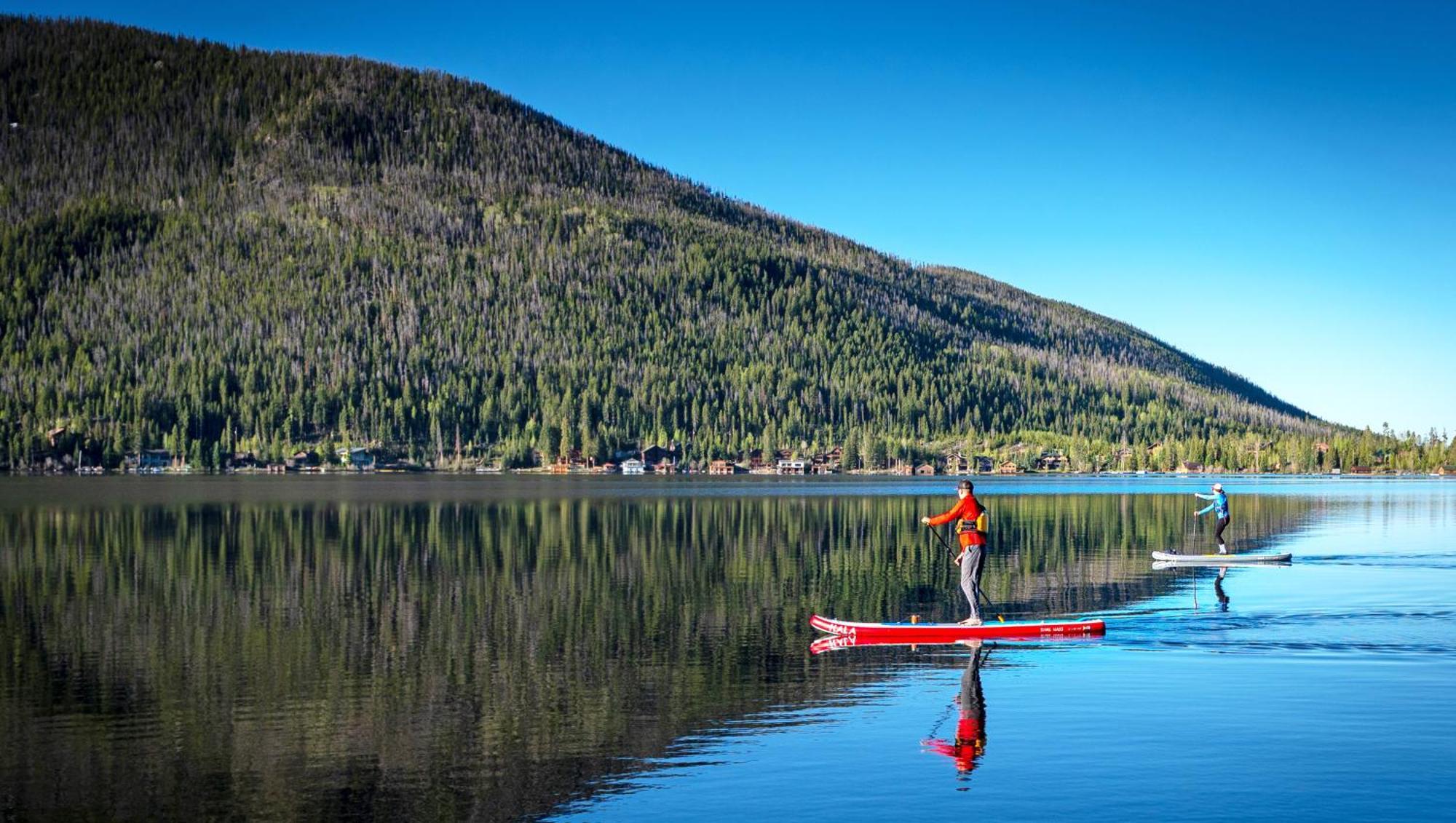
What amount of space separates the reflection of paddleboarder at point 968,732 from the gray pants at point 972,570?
4676 millimetres

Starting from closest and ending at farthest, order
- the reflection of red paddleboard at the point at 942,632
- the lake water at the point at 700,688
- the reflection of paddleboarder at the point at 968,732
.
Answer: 1. the lake water at the point at 700,688
2. the reflection of paddleboarder at the point at 968,732
3. the reflection of red paddleboard at the point at 942,632

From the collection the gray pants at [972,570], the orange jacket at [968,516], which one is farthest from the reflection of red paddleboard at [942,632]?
the orange jacket at [968,516]

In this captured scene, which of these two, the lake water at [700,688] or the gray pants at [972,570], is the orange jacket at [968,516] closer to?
the gray pants at [972,570]

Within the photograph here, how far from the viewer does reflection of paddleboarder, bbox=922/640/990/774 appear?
26.2 m

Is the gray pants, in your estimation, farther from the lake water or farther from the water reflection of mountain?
the water reflection of mountain

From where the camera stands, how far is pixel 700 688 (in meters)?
32.8

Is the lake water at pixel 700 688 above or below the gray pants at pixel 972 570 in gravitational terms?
below

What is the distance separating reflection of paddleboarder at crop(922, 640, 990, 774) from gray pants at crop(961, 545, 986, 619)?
4.68 metres

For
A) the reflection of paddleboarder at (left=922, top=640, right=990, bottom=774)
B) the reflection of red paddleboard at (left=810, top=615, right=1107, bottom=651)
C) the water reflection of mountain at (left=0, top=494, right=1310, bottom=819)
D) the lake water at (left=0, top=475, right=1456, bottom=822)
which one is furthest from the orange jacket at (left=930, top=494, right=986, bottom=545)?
the reflection of paddleboarder at (left=922, top=640, right=990, bottom=774)

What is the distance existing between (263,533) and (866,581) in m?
41.1

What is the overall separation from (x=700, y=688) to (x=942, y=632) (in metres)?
8.44

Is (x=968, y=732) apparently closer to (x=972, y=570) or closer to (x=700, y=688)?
(x=700, y=688)

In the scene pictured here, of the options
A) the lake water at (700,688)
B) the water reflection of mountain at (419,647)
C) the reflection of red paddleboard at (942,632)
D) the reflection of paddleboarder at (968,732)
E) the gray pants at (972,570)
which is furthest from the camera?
the gray pants at (972,570)

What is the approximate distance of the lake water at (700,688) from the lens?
944 inches
